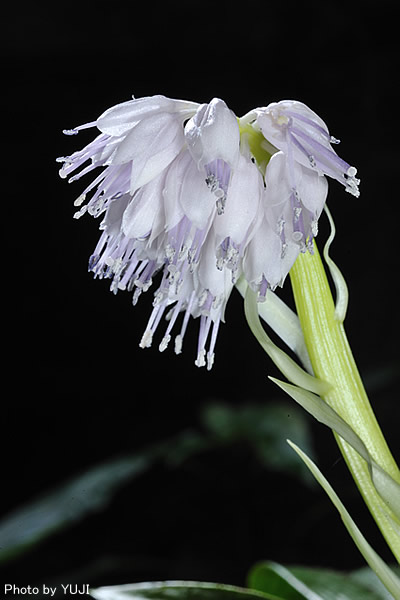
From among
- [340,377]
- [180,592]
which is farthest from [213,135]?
[180,592]

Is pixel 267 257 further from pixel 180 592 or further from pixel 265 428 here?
pixel 265 428

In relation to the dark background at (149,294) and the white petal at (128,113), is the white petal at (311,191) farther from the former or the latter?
the dark background at (149,294)

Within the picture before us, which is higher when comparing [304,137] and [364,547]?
[304,137]

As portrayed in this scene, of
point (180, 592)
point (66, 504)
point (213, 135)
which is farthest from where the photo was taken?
point (66, 504)

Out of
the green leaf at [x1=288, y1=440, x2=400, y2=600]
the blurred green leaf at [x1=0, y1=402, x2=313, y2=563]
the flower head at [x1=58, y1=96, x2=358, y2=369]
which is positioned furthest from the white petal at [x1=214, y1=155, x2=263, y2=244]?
the blurred green leaf at [x1=0, y1=402, x2=313, y2=563]

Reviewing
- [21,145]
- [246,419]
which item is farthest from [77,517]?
[21,145]

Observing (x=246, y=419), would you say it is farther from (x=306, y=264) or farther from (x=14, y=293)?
(x=306, y=264)

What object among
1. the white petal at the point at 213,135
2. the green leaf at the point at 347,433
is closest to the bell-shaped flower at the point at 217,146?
the white petal at the point at 213,135
